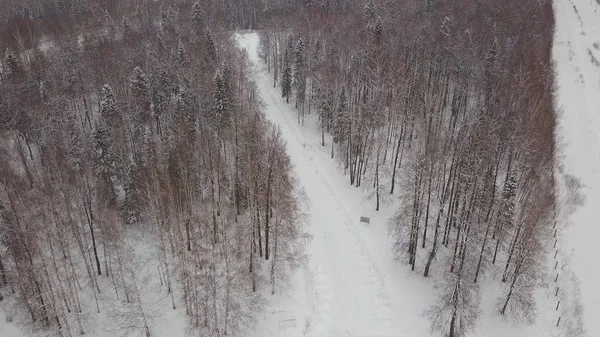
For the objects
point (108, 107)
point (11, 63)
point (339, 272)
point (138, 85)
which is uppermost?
point (11, 63)

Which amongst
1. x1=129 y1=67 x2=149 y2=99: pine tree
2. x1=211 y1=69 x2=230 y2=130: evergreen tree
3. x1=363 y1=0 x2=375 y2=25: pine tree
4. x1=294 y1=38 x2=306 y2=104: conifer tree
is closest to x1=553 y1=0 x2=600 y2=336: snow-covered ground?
x1=363 y1=0 x2=375 y2=25: pine tree

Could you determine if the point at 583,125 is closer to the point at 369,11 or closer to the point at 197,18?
the point at 369,11

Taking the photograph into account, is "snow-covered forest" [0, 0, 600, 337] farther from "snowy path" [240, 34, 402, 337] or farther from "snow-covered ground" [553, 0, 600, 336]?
"snow-covered ground" [553, 0, 600, 336]

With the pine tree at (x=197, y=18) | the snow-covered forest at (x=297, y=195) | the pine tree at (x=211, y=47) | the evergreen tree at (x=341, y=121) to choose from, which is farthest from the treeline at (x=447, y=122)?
the pine tree at (x=197, y=18)

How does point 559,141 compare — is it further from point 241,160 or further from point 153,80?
point 153,80

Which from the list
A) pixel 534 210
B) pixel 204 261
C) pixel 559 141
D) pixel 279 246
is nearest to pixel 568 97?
pixel 559 141

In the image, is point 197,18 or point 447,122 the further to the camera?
point 197,18

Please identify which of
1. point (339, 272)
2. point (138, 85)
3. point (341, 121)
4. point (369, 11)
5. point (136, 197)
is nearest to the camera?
point (339, 272)

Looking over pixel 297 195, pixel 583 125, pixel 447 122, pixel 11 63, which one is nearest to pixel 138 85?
pixel 11 63
